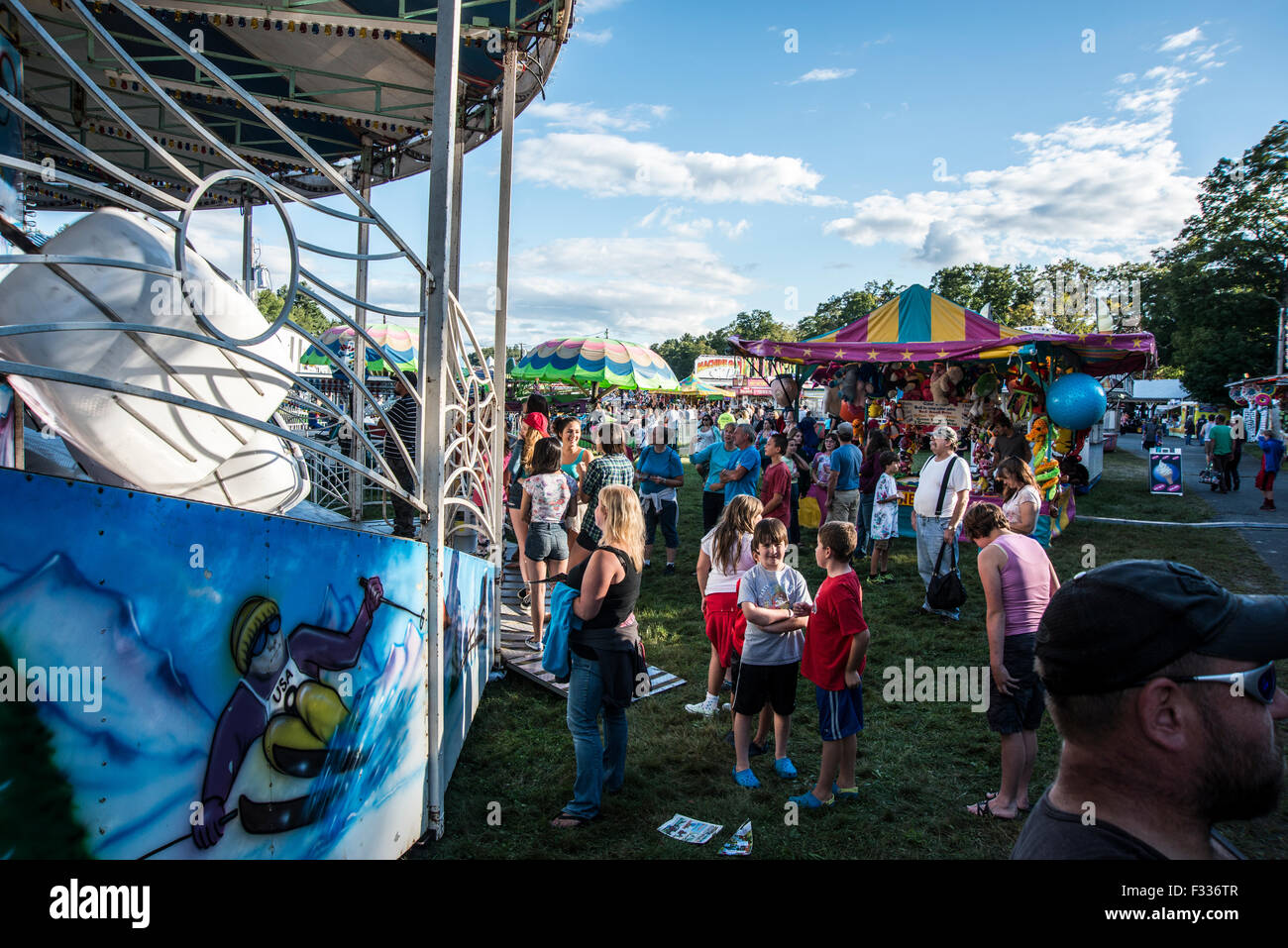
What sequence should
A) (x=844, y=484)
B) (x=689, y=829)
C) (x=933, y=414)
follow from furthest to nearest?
(x=933, y=414), (x=844, y=484), (x=689, y=829)

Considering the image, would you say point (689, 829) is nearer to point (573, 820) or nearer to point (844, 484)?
point (573, 820)

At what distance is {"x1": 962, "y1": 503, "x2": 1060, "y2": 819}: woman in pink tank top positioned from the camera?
3721 mm

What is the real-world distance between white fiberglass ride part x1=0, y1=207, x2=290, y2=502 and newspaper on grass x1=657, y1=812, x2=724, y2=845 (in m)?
2.77

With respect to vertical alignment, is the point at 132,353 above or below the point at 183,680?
above

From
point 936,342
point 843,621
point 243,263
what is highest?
point 936,342

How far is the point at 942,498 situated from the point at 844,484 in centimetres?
185

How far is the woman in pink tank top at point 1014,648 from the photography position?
12.2 ft

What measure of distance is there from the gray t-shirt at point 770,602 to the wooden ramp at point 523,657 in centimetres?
136

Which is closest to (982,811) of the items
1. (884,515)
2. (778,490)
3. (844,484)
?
(778,490)

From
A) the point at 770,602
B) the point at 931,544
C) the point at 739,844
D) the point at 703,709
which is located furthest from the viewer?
the point at 931,544

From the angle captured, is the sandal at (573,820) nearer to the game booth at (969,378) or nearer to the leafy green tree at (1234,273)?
the game booth at (969,378)

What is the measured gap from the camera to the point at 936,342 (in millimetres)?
10789

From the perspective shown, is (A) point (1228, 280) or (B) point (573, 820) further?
(A) point (1228, 280)
